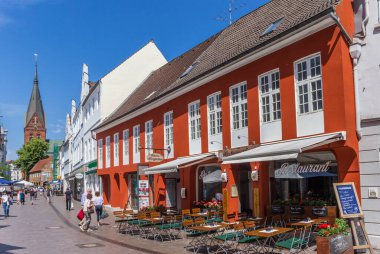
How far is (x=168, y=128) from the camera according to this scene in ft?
73.7

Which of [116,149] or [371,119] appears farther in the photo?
[116,149]

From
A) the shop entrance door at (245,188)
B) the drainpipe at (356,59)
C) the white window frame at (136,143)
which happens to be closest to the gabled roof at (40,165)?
the white window frame at (136,143)

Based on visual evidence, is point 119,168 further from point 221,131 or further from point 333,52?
point 333,52

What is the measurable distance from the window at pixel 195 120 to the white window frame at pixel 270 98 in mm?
4696

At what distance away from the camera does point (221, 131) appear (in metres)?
17.5

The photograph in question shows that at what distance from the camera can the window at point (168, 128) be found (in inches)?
869

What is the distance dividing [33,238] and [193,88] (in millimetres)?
9135

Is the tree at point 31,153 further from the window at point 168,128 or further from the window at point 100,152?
the window at point 168,128

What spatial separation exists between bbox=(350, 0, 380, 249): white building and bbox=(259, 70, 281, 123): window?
2824mm

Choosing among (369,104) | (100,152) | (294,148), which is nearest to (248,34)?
(369,104)

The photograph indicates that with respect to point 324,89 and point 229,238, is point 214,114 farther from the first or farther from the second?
point 229,238

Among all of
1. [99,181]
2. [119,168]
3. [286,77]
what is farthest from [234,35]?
[99,181]

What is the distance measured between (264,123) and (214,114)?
3.56 m

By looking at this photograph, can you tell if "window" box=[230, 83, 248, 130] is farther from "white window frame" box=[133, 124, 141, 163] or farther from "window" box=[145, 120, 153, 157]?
"white window frame" box=[133, 124, 141, 163]
